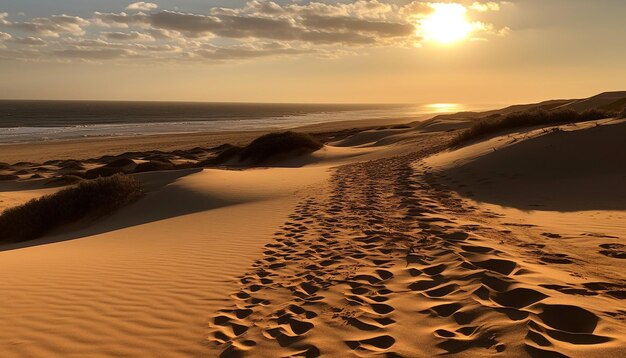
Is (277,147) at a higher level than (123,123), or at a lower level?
lower

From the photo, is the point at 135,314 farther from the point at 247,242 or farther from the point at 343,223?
the point at 343,223

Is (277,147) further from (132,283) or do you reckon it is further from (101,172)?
(132,283)

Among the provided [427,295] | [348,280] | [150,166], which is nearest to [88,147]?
[150,166]

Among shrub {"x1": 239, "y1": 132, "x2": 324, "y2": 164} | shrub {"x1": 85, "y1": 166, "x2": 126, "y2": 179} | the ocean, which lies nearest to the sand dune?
shrub {"x1": 85, "y1": 166, "x2": 126, "y2": 179}

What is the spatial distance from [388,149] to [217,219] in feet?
52.0

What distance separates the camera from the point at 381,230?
24.6 ft

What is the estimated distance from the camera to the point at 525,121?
18.7m

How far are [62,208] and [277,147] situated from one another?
14.6 m

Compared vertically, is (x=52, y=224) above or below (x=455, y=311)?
below

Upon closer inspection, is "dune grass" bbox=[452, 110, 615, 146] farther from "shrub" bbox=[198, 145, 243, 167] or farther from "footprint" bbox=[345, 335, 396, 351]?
"footprint" bbox=[345, 335, 396, 351]

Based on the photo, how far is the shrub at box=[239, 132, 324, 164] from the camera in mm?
25969

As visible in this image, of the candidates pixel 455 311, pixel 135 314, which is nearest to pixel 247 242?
pixel 135 314

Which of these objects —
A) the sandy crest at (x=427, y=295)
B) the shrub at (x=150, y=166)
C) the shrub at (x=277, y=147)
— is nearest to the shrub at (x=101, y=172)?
the shrub at (x=150, y=166)

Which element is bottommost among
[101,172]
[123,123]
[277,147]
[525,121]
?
[101,172]
